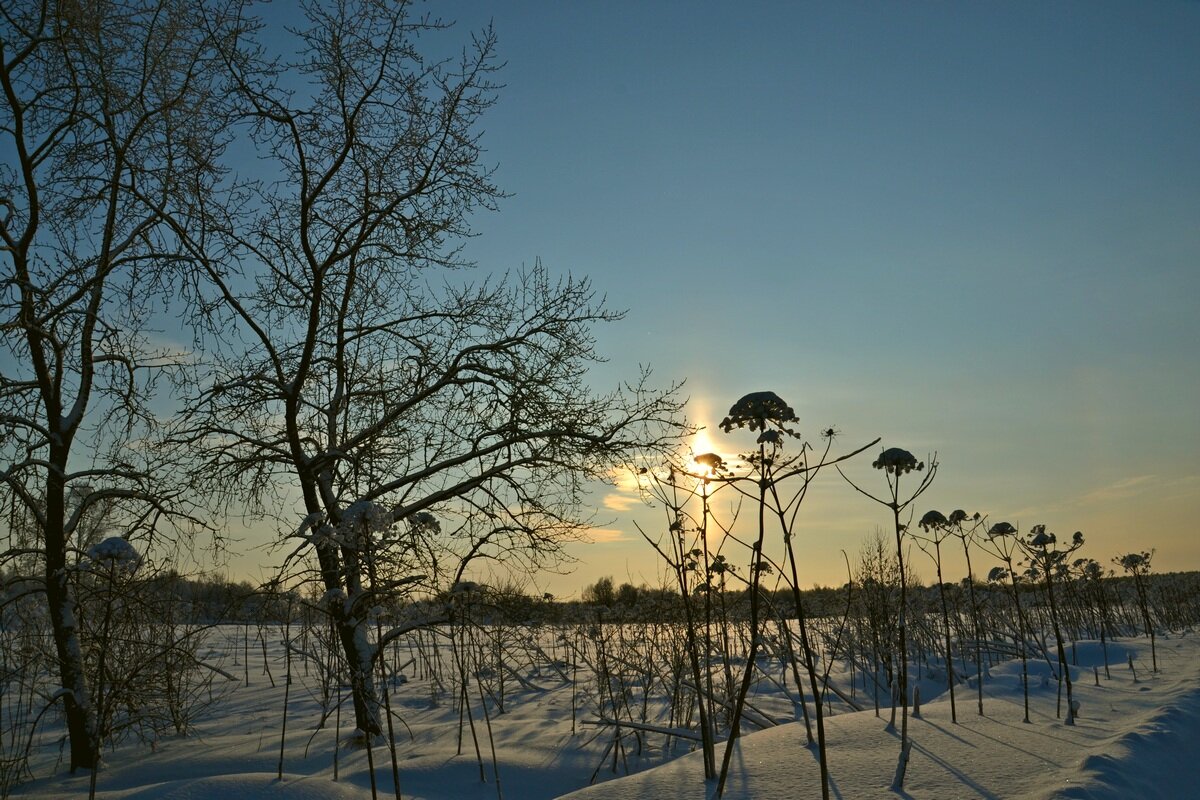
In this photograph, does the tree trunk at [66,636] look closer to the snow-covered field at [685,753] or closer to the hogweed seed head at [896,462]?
the snow-covered field at [685,753]

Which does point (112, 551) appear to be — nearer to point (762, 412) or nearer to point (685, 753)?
point (762, 412)

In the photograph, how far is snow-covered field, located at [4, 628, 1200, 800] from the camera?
411cm

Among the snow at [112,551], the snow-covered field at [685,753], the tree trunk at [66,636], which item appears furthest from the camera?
the tree trunk at [66,636]

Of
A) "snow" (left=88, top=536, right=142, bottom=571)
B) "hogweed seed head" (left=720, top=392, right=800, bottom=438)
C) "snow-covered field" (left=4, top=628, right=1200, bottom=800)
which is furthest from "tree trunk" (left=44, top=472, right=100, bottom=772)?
"hogweed seed head" (left=720, top=392, right=800, bottom=438)

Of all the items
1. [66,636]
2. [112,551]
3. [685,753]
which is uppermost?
[112,551]

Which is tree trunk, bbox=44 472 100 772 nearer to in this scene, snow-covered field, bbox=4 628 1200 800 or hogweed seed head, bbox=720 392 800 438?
snow-covered field, bbox=4 628 1200 800

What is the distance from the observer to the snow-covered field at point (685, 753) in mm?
4105

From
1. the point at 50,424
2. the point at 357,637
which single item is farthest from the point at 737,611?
the point at 50,424

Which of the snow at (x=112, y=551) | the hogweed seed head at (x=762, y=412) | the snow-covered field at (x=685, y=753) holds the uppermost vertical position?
the hogweed seed head at (x=762, y=412)

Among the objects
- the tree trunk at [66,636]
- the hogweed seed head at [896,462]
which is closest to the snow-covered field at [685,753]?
the tree trunk at [66,636]

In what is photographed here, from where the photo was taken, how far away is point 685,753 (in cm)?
771

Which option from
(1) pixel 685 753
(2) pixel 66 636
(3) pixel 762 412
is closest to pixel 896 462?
(3) pixel 762 412

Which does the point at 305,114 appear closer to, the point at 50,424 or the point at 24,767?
the point at 50,424

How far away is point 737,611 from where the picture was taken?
50.2 ft
